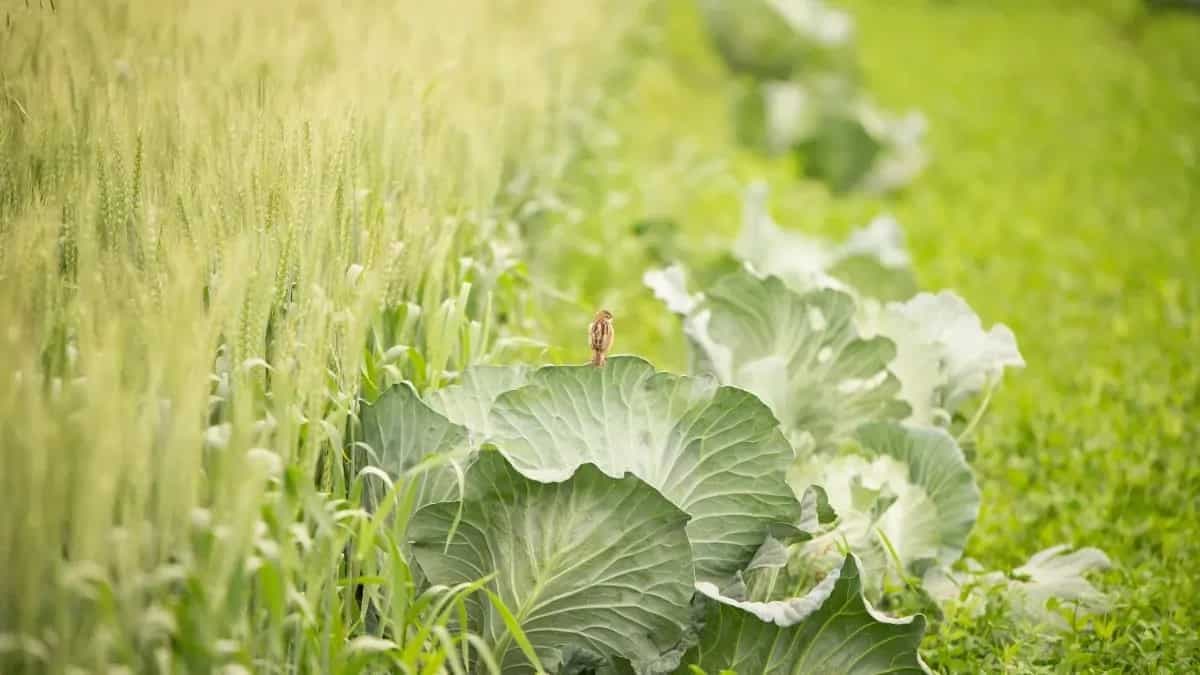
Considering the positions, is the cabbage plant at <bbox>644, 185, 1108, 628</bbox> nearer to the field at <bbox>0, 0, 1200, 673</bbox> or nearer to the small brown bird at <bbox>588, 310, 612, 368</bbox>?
the field at <bbox>0, 0, 1200, 673</bbox>

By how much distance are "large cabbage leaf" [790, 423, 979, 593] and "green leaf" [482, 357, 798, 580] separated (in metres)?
0.51

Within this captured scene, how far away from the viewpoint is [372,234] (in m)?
2.32

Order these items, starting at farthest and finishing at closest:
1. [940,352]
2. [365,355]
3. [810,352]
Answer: [940,352] → [810,352] → [365,355]

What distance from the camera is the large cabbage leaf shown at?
2.69 meters

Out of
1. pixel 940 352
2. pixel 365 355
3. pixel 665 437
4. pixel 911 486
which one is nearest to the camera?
pixel 665 437

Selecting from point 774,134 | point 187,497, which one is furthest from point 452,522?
point 774,134

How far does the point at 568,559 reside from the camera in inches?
80.5

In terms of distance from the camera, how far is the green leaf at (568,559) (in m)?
2.00

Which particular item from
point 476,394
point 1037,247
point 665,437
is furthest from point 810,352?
point 1037,247

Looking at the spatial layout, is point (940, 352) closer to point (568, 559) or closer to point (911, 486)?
point (911, 486)

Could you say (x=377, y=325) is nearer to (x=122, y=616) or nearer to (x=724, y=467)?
(x=724, y=467)

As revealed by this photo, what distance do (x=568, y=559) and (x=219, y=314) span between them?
71 cm

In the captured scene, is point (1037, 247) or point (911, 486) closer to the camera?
point (911, 486)

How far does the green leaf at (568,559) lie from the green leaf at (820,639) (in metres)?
0.08
